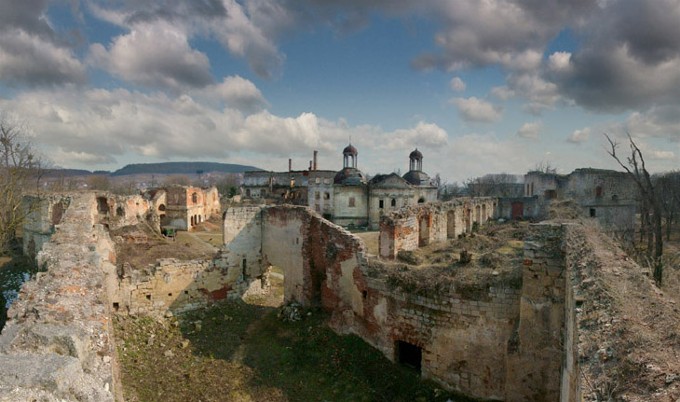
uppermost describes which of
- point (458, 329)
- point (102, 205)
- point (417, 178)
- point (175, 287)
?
point (417, 178)

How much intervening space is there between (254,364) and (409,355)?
4.13 m

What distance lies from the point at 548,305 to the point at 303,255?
26.2ft

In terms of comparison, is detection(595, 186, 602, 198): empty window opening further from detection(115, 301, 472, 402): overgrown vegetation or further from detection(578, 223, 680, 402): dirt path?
detection(578, 223, 680, 402): dirt path

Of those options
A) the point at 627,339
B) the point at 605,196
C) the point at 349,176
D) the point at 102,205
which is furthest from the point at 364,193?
the point at 627,339

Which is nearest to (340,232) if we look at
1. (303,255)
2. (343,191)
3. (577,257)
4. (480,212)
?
(303,255)

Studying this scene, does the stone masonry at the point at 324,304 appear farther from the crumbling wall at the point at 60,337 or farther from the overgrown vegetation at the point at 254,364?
the overgrown vegetation at the point at 254,364

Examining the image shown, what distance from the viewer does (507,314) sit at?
8.58 m

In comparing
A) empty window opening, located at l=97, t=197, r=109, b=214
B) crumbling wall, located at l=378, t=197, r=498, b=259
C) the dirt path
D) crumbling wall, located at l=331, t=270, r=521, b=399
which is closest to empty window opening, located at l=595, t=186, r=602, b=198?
crumbling wall, located at l=378, t=197, r=498, b=259

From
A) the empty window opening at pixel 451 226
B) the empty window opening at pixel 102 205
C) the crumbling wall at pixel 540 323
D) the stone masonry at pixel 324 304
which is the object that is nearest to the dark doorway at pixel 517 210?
the empty window opening at pixel 451 226

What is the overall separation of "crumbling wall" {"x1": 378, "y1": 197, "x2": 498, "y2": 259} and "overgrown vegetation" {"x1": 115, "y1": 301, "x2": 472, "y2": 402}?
277 inches

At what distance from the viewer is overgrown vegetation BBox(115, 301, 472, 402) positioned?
9422 mm

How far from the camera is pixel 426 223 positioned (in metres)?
23.3

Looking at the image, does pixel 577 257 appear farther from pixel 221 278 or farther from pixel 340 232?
pixel 221 278

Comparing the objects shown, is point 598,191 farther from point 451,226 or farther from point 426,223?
point 426,223
